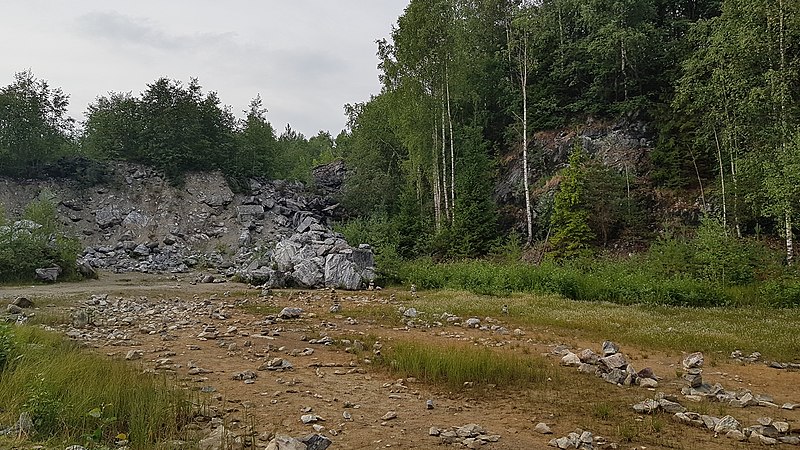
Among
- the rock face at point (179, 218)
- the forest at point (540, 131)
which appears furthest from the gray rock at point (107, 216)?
the forest at point (540, 131)

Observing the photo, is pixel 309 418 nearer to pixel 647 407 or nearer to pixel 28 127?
pixel 647 407

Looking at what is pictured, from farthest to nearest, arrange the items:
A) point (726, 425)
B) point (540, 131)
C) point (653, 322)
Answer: point (540, 131) < point (653, 322) < point (726, 425)

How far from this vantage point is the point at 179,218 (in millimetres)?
46312

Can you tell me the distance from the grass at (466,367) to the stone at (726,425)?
2.83 metres

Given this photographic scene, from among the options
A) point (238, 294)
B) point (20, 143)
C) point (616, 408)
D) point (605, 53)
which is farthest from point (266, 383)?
point (20, 143)

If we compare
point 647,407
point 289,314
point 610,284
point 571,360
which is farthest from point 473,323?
point 610,284

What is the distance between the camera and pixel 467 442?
586cm

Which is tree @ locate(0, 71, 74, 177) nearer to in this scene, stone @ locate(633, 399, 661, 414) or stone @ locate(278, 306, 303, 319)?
stone @ locate(278, 306, 303, 319)

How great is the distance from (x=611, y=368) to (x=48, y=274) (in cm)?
2925

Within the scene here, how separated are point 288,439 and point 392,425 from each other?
1.72 meters

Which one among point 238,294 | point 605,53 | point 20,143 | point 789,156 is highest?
point 605,53

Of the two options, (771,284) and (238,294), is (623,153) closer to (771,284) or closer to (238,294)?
(771,284)

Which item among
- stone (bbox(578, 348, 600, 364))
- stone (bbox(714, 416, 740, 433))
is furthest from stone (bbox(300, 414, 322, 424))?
stone (bbox(578, 348, 600, 364))

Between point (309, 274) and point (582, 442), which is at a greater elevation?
point (582, 442)
